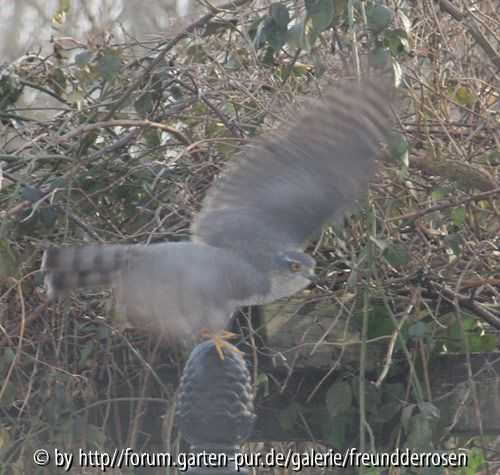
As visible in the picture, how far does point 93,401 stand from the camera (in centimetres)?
313

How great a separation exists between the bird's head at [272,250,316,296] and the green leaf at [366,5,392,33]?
25.6 inches

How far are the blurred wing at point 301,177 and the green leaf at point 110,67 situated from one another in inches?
27.0

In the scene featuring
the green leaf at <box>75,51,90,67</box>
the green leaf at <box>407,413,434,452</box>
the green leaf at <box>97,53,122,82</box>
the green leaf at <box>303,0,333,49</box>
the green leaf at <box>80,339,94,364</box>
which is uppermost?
the green leaf at <box>303,0,333,49</box>

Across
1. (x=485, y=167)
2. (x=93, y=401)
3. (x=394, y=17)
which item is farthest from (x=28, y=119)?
(x=485, y=167)

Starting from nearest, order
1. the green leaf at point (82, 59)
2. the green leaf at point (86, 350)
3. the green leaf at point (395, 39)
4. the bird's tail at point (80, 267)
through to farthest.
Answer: the bird's tail at point (80, 267), the green leaf at point (395, 39), the green leaf at point (86, 350), the green leaf at point (82, 59)

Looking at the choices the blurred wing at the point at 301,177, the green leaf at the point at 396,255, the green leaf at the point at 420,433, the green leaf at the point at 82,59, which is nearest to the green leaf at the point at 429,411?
the green leaf at the point at 420,433

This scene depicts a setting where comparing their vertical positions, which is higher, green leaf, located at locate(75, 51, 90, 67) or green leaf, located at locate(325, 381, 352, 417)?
green leaf, located at locate(75, 51, 90, 67)

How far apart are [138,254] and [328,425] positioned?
3.25 feet

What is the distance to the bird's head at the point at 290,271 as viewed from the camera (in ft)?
8.09

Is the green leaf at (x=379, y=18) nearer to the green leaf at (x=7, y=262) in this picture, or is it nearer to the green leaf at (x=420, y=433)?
the green leaf at (x=420, y=433)

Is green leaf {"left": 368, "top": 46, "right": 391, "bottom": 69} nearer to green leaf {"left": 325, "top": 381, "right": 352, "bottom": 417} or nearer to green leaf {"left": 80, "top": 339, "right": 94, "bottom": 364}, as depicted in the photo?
green leaf {"left": 325, "top": 381, "right": 352, "bottom": 417}

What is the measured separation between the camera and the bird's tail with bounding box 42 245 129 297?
90.2 inches

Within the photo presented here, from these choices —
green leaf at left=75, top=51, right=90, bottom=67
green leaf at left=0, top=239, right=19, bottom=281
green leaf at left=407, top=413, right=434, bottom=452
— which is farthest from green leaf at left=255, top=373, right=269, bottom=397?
green leaf at left=75, top=51, right=90, bottom=67

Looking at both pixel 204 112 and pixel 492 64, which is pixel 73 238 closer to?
pixel 204 112
